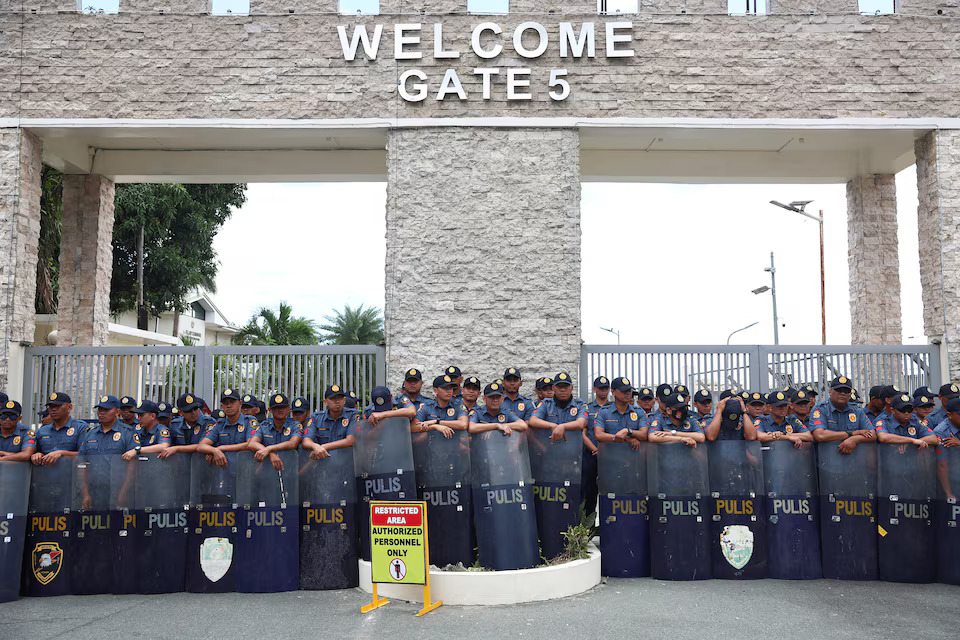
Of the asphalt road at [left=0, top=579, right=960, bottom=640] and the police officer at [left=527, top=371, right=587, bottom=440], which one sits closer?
the asphalt road at [left=0, top=579, right=960, bottom=640]

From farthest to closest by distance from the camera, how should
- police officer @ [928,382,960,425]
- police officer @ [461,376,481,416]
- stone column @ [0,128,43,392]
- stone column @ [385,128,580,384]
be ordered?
stone column @ [385,128,580,384] → stone column @ [0,128,43,392] → police officer @ [461,376,481,416] → police officer @ [928,382,960,425]

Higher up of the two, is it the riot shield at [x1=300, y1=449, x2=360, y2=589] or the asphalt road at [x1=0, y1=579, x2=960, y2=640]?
the riot shield at [x1=300, y1=449, x2=360, y2=589]

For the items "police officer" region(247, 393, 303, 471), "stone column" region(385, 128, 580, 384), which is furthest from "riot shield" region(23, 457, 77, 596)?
"stone column" region(385, 128, 580, 384)

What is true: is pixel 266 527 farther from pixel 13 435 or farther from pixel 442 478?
pixel 13 435

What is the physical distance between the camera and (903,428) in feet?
24.6

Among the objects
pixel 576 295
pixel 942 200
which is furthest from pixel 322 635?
pixel 942 200

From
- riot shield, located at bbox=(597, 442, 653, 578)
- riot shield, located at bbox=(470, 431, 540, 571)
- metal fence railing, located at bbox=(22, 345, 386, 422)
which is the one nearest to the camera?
riot shield, located at bbox=(470, 431, 540, 571)

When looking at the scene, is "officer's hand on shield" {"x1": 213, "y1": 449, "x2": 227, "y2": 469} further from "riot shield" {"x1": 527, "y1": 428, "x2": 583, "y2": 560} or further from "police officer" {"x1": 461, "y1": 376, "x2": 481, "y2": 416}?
"riot shield" {"x1": 527, "y1": 428, "x2": 583, "y2": 560}

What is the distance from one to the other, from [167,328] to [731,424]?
33248mm

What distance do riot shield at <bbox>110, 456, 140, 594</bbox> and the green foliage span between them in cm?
1409

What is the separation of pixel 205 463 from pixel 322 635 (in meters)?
2.18

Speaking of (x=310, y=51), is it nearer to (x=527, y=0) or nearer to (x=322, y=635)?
(x=527, y=0)

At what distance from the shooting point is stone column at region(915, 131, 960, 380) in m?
11.1

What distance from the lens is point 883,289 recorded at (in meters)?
13.7
